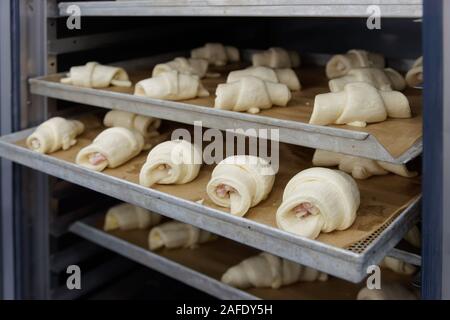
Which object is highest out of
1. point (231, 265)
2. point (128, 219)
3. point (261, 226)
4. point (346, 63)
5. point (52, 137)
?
point (346, 63)

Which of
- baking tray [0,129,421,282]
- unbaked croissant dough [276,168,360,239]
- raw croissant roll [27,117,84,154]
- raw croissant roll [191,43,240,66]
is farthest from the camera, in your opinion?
raw croissant roll [191,43,240,66]

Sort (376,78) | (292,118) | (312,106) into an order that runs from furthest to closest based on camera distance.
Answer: (376,78) < (312,106) < (292,118)

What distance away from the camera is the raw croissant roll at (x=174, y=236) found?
1749mm

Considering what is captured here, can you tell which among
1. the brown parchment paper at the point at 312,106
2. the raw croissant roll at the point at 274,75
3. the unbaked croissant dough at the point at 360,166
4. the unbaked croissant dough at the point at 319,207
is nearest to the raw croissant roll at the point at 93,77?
the brown parchment paper at the point at 312,106

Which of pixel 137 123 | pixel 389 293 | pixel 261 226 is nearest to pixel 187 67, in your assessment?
pixel 137 123

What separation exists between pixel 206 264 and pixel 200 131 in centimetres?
44

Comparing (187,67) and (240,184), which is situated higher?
(187,67)

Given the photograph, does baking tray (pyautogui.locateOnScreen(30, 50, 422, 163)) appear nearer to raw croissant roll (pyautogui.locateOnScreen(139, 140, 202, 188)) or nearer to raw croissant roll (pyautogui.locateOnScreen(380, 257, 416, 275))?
raw croissant roll (pyautogui.locateOnScreen(139, 140, 202, 188))

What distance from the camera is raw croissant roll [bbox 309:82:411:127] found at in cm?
114

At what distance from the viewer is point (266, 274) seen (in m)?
1.58

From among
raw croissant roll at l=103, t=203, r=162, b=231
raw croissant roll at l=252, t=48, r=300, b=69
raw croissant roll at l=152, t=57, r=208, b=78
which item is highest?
raw croissant roll at l=252, t=48, r=300, b=69

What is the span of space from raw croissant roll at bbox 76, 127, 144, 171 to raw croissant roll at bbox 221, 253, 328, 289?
477 mm

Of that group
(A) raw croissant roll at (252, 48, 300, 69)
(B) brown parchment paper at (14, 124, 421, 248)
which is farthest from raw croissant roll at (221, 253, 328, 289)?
(A) raw croissant roll at (252, 48, 300, 69)

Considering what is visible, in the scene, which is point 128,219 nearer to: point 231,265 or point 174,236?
point 174,236
